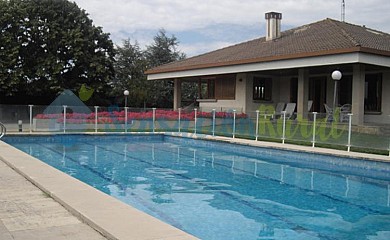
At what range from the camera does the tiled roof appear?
18.4 m

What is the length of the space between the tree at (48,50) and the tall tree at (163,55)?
7145 mm

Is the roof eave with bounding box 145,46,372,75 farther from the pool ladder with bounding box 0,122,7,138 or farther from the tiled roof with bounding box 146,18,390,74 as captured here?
the pool ladder with bounding box 0,122,7,138

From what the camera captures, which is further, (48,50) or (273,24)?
(48,50)

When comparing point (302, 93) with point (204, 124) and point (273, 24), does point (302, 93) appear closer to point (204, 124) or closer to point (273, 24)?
point (204, 124)

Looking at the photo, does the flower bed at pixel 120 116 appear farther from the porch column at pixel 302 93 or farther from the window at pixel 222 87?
the window at pixel 222 87

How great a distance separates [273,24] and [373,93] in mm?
7883

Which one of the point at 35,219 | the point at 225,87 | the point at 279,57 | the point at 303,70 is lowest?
the point at 35,219

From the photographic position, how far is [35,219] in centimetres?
496

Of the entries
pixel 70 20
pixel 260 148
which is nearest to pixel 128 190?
pixel 260 148

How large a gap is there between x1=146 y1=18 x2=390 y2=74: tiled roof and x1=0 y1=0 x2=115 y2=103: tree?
4440 mm

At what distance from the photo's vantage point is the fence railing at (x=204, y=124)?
1422 cm

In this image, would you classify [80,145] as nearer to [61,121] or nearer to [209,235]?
[61,121]

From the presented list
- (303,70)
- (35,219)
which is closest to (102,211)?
(35,219)

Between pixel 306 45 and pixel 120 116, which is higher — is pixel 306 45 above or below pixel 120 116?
above
